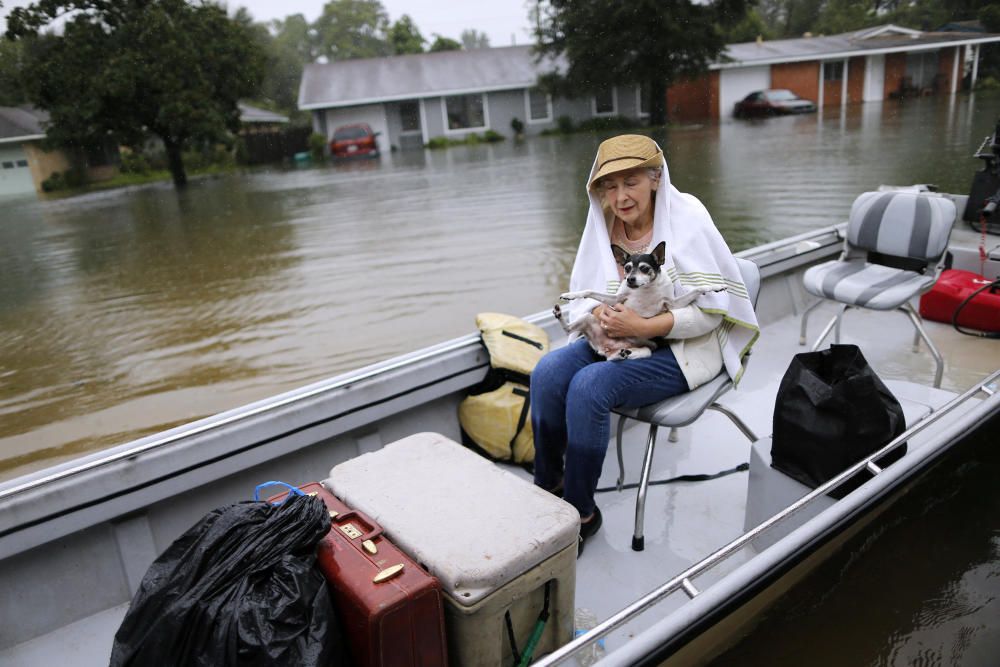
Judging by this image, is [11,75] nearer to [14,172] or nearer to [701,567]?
[14,172]

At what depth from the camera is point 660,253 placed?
2061mm

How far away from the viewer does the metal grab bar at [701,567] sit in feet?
4.17

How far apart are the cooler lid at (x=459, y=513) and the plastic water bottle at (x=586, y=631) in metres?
0.44

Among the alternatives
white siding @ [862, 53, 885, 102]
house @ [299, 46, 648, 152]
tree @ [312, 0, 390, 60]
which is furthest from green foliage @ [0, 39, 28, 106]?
tree @ [312, 0, 390, 60]

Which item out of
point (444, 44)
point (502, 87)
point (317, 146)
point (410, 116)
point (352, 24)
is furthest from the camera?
point (352, 24)

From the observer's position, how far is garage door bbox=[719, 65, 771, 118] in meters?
24.9

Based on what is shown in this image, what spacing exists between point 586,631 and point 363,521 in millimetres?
692

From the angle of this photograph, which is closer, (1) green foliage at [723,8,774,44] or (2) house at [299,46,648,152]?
(1) green foliage at [723,8,774,44]

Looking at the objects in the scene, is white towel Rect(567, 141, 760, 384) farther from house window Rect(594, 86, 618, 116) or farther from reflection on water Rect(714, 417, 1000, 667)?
house window Rect(594, 86, 618, 116)

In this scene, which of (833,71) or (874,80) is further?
(833,71)

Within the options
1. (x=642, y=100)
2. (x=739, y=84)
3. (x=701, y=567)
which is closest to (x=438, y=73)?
(x=739, y=84)

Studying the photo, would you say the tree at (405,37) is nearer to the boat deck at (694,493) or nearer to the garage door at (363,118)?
the garage door at (363,118)

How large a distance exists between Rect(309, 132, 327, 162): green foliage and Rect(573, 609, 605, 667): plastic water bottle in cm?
2679

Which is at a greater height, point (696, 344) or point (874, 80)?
point (874, 80)
